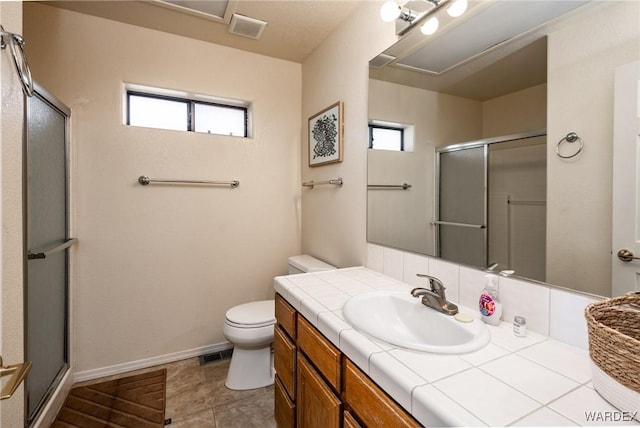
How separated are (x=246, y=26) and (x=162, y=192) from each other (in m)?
1.29

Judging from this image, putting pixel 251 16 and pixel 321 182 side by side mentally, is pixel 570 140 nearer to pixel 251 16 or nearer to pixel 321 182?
pixel 321 182

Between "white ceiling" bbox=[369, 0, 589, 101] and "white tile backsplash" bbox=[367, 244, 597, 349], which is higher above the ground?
"white ceiling" bbox=[369, 0, 589, 101]

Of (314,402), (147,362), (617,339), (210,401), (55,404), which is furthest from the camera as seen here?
(147,362)

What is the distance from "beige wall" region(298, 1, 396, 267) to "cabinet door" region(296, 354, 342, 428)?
82cm

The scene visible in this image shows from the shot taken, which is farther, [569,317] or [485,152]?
[485,152]

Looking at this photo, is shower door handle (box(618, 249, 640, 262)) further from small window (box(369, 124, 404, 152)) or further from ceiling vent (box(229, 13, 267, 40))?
ceiling vent (box(229, 13, 267, 40))

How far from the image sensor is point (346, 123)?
6.27 feet

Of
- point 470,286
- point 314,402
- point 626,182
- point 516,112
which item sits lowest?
point 314,402

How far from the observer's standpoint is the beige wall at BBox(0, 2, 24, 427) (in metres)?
0.96

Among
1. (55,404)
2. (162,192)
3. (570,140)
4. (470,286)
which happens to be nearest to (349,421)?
(470,286)

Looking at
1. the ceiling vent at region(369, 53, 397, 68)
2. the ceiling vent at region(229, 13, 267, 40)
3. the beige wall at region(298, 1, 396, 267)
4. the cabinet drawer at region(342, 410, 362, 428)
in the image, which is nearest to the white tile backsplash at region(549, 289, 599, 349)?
the cabinet drawer at region(342, 410, 362, 428)

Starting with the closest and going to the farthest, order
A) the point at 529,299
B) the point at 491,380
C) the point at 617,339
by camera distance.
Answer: the point at 617,339 < the point at 491,380 < the point at 529,299

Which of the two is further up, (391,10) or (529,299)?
(391,10)

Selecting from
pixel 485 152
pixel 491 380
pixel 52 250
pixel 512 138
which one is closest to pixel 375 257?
pixel 485 152
